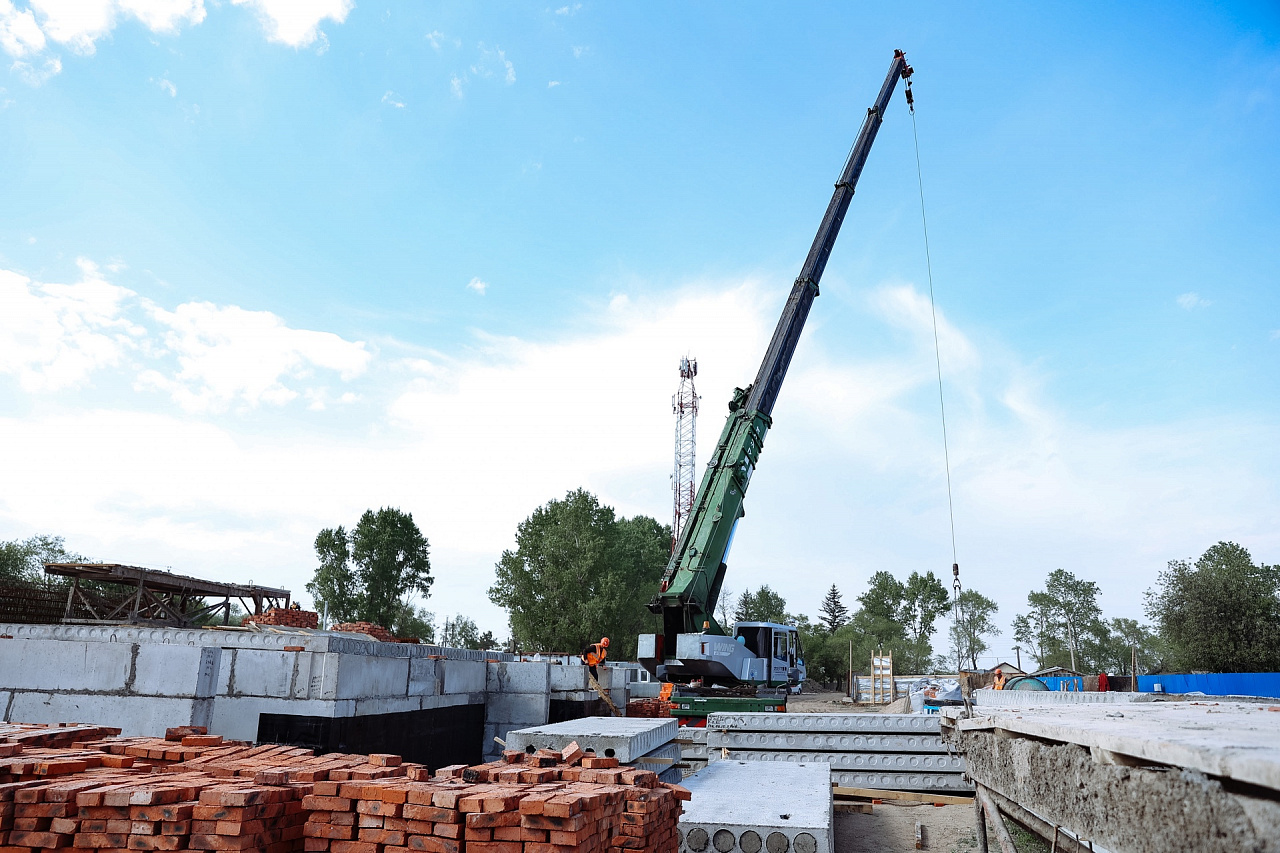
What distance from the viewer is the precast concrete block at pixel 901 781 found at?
11859 millimetres

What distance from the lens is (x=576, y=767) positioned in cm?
674

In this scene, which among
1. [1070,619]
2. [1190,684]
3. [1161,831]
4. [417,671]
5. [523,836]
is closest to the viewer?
[1161,831]

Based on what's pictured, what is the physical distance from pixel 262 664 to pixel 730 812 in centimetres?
581

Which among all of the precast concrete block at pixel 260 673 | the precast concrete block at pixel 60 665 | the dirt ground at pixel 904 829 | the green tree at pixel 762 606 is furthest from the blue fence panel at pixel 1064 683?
the green tree at pixel 762 606

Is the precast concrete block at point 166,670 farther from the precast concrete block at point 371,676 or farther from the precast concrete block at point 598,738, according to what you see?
the precast concrete block at point 598,738

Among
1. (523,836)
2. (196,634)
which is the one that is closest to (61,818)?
(523,836)

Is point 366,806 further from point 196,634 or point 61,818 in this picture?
point 196,634

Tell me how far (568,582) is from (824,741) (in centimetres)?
3941

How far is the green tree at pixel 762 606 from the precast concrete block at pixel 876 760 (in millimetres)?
80299

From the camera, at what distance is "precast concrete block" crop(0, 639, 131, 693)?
29.5ft

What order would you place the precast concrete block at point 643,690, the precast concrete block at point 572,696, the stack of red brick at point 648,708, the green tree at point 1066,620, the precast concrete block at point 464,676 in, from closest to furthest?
the precast concrete block at point 464,676, the precast concrete block at point 572,696, the stack of red brick at point 648,708, the precast concrete block at point 643,690, the green tree at point 1066,620

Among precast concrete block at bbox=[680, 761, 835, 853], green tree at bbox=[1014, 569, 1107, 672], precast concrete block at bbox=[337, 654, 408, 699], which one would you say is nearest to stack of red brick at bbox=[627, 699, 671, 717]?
precast concrete block at bbox=[337, 654, 408, 699]

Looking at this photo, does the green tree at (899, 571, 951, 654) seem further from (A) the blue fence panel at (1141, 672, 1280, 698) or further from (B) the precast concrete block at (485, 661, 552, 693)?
(B) the precast concrete block at (485, 661, 552, 693)

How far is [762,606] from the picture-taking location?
92000mm
